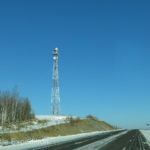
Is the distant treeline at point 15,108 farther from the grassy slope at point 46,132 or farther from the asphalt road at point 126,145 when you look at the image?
the asphalt road at point 126,145

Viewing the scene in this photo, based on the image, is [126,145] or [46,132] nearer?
[126,145]

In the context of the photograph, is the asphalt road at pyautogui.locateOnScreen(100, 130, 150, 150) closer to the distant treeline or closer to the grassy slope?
the grassy slope

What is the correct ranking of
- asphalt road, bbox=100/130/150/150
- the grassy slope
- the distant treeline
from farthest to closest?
the distant treeline
the grassy slope
asphalt road, bbox=100/130/150/150

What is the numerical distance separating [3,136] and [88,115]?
75.6 m

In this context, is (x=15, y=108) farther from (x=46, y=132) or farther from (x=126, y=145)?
(x=126, y=145)

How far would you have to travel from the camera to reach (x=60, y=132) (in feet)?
181

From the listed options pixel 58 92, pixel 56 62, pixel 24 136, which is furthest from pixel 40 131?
pixel 56 62

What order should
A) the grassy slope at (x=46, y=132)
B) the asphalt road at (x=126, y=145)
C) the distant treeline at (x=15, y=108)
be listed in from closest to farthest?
the asphalt road at (x=126, y=145)
the grassy slope at (x=46, y=132)
the distant treeline at (x=15, y=108)

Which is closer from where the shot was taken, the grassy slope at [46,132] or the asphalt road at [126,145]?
the asphalt road at [126,145]

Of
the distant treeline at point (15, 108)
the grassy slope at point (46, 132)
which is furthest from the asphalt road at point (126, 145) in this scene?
the distant treeline at point (15, 108)

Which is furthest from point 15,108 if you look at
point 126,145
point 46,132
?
point 126,145

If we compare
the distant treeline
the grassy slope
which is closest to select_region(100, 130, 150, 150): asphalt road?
the grassy slope

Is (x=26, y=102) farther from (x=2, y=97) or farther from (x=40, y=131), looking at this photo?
(x=40, y=131)

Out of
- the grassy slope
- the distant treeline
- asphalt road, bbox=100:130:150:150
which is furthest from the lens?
the distant treeline
